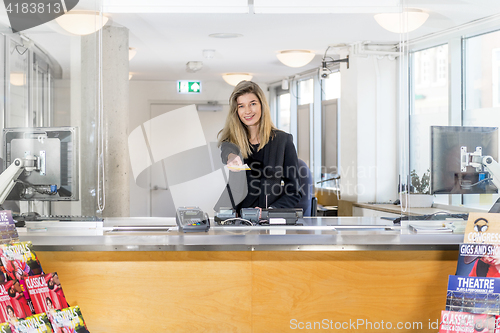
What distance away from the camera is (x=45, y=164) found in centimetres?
224

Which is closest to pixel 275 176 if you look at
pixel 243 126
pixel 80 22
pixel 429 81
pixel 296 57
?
pixel 243 126

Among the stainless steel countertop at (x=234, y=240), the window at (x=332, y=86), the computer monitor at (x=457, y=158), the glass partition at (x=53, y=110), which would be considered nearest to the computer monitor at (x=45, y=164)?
the glass partition at (x=53, y=110)

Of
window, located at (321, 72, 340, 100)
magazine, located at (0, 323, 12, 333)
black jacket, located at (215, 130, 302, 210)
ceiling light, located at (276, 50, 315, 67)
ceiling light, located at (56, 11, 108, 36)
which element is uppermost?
A: ceiling light, located at (276, 50, 315, 67)

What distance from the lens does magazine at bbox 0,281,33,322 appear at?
1.62 m

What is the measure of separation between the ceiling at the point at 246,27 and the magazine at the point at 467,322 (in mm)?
1466

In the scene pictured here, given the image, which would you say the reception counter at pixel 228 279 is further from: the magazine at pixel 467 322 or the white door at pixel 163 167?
the white door at pixel 163 167

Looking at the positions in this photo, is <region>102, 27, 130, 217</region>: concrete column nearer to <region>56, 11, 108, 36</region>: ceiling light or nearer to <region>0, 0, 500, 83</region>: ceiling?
<region>0, 0, 500, 83</region>: ceiling

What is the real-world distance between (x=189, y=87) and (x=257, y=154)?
5082 mm

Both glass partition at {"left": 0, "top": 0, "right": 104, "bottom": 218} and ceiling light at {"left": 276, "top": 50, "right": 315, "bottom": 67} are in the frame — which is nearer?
glass partition at {"left": 0, "top": 0, "right": 104, "bottom": 218}

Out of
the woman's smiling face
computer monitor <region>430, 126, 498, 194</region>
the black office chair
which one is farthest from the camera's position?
Answer: the black office chair

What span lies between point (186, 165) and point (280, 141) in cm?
499

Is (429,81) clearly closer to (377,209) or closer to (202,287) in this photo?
(377,209)

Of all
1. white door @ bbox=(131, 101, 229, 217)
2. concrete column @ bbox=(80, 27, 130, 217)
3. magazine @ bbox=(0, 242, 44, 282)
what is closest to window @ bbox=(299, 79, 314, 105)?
white door @ bbox=(131, 101, 229, 217)

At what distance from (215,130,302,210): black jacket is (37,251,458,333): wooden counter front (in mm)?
739
